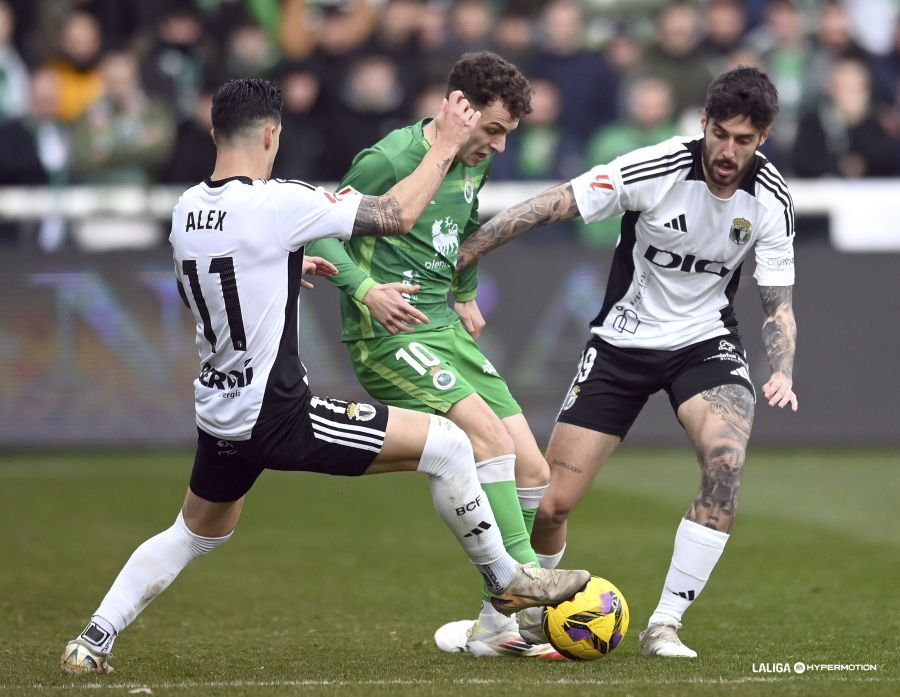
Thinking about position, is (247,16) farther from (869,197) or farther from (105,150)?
(869,197)

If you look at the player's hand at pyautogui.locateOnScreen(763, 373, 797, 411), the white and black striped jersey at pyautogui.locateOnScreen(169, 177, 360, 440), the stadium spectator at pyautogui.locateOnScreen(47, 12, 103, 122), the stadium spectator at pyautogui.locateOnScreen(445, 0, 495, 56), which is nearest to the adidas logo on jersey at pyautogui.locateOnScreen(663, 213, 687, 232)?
the player's hand at pyautogui.locateOnScreen(763, 373, 797, 411)

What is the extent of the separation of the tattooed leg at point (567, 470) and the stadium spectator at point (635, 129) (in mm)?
7326

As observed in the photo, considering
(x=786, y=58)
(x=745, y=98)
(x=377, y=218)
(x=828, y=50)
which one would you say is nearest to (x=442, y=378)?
(x=377, y=218)

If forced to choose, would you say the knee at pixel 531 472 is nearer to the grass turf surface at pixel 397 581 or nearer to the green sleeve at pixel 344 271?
the grass turf surface at pixel 397 581

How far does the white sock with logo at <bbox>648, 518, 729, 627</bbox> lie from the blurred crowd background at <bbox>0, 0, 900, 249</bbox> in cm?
844

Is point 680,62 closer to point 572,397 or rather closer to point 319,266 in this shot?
point 572,397

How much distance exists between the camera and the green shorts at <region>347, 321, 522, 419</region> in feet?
22.2

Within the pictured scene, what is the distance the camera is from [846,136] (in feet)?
50.3

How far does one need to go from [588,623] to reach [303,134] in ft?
30.2

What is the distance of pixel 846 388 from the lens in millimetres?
14523

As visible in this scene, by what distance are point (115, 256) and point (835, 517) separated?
6.96m

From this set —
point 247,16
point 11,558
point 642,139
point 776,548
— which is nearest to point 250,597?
point 11,558

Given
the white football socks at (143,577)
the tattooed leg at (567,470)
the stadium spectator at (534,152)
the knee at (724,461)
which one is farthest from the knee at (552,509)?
the stadium spectator at (534,152)

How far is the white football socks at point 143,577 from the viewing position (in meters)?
6.16
